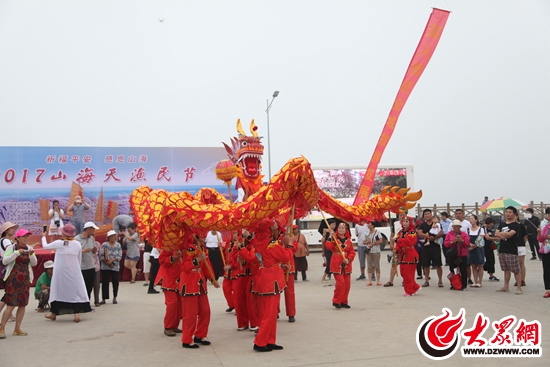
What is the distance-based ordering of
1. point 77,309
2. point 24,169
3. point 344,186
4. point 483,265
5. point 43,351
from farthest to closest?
1. point 344,186
2. point 24,169
3. point 483,265
4. point 77,309
5. point 43,351

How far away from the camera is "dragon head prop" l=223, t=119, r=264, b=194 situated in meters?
6.33

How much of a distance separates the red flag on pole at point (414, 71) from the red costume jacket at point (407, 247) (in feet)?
5.37

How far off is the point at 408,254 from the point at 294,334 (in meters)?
3.83

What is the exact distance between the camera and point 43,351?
594cm

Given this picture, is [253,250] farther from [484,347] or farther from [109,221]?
[109,221]

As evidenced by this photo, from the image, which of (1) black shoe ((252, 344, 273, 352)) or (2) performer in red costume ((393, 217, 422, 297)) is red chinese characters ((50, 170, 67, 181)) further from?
(1) black shoe ((252, 344, 273, 352))

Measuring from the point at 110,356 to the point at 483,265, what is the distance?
8697mm

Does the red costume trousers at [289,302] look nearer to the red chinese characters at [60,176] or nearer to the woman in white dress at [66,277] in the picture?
the woman in white dress at [66,277]

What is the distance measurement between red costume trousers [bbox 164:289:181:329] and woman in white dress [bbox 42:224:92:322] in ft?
6.13

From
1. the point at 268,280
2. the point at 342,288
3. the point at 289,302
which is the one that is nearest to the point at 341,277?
the point at 342,288

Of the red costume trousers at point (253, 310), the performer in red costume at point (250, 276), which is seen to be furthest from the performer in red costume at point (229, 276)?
the red costume trousers at point (253, 310)

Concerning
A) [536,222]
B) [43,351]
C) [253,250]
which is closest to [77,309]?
[43,351]

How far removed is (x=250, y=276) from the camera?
281 inches

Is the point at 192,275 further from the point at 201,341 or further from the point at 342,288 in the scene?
the point at 342,288
